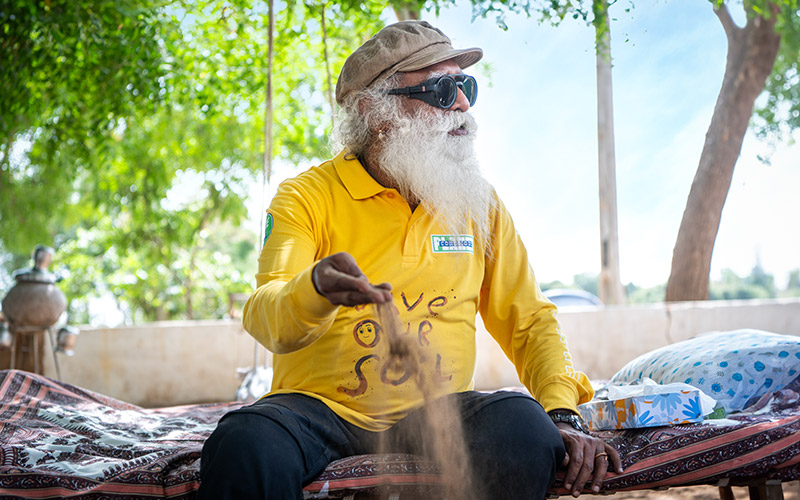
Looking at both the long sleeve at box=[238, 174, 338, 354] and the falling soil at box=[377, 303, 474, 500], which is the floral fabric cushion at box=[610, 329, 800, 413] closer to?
the falling soil at box=[377, 303, 474, 500]

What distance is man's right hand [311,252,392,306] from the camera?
1.38 metres

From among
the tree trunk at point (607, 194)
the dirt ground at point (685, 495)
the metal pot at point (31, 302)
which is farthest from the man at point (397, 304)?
the tree trunk at point (607, 194)

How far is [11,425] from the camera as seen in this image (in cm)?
235

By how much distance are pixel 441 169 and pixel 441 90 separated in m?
0.25

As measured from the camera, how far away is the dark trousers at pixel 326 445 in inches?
56.1

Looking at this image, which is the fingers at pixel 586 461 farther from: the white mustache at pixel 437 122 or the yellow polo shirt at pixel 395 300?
the white mustache at pixel 437 122

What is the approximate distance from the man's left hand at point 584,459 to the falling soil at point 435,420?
0.27 metres

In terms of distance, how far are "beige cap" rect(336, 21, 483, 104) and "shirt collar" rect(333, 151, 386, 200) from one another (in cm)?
29

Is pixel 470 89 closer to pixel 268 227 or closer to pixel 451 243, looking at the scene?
pixel 451 243

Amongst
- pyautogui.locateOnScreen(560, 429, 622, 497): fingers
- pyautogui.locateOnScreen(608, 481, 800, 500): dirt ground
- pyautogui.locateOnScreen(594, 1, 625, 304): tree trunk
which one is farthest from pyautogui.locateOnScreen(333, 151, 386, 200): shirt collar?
pyautogui.locateOnScreen(594, 1, 625, 304): tree trunk

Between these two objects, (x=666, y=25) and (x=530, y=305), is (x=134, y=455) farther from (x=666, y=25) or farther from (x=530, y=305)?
(x=666, y=25)

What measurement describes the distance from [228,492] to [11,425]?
1386 millimetres

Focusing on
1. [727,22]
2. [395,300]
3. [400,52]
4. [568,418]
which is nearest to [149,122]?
[727,22]

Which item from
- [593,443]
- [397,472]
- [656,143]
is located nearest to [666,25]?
[593,443]
